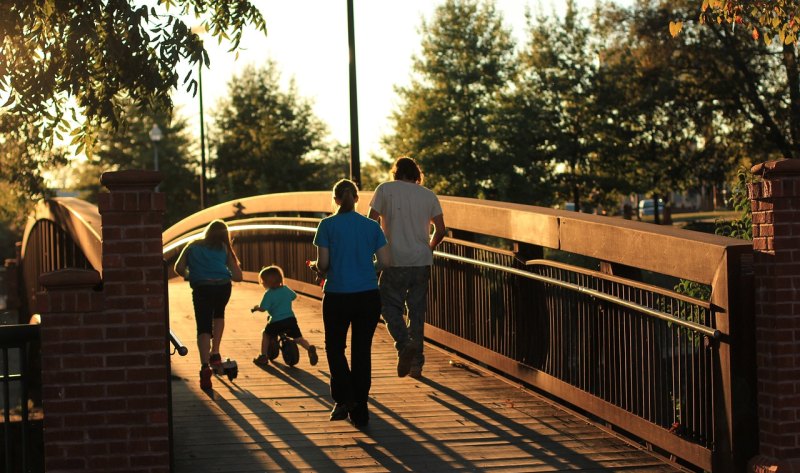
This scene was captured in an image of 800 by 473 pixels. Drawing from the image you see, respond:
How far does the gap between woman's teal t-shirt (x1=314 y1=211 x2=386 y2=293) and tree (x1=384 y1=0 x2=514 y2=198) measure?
40388mm

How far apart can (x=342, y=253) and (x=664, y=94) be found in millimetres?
31098

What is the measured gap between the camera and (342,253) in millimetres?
7801

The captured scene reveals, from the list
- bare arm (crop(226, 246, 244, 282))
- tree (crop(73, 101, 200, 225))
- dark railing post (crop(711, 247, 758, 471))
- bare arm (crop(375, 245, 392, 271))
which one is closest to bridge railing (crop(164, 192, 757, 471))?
dark railing post (crop(711, 247, 758, 471))

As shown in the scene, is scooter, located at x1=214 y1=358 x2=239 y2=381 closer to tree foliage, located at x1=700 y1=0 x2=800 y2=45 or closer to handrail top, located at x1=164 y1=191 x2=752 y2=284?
handrail top, located at x1=164 y1=191 x2=752 y2=284

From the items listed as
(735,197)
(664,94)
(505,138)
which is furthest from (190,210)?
(735,197)

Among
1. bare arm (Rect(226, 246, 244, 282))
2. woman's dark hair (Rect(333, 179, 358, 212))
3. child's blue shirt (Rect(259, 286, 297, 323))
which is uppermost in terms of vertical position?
woman's dark hair (Rect(333, 179, 358, 212))

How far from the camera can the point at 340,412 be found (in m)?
7.99

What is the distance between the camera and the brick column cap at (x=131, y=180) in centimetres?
617

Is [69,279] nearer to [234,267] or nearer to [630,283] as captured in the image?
[630,283]

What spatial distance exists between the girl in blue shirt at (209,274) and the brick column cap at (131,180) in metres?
3.26

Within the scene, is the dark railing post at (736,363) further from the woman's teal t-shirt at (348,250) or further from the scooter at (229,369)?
the scooter at (229,369)

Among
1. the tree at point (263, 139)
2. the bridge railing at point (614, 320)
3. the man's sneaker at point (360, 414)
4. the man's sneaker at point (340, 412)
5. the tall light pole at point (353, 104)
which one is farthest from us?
the tree at point (263, 139)

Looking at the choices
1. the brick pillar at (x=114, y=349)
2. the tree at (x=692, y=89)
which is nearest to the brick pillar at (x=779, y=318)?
the brick pillar at (x=114, y=349)

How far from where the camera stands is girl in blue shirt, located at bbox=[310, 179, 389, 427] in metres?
7.81
